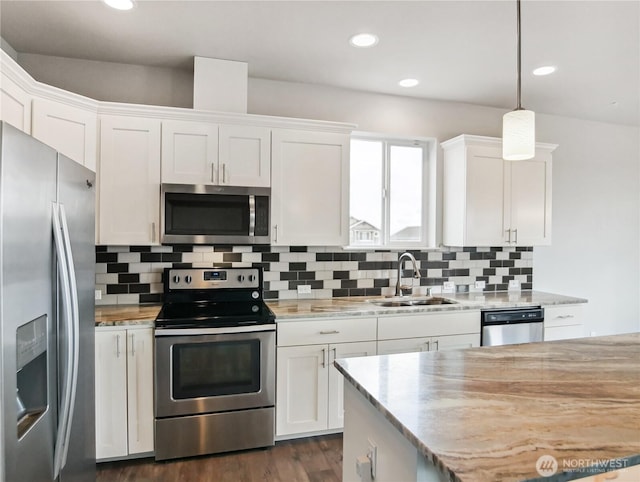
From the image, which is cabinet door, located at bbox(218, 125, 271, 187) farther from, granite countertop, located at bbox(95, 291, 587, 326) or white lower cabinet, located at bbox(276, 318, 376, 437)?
white lower cabinet, located at bbox(276, 318, 376, 437)

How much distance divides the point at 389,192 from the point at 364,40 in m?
1.39

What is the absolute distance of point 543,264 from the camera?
3.96 meters

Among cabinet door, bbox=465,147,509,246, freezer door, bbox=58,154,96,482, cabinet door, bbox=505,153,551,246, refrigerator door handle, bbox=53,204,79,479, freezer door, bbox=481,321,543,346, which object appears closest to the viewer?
refrigerator door handle, bbox=53,204,79,479

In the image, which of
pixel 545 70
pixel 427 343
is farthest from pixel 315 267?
pixel 545 70

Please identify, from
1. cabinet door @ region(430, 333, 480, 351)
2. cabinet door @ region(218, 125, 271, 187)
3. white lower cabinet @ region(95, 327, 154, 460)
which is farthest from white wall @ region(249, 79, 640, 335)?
white lower cabinet @ region(95, 327, 154, 460)

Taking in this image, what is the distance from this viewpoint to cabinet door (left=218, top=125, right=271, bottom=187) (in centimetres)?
271

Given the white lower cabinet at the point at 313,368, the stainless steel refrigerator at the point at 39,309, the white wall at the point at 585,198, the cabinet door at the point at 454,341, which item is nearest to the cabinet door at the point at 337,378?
the white lower cabinet at the point at 313,368

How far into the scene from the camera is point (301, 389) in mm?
2598

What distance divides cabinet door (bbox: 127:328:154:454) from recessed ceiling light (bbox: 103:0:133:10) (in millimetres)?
1808

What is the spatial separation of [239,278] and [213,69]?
151cm

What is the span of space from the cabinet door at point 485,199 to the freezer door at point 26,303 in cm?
291

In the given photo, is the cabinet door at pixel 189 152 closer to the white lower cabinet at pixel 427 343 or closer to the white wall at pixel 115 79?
the white wall at pixel 115 79

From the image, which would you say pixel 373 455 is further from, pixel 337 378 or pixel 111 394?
pixel 111 394

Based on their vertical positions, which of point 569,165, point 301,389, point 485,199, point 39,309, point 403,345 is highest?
point 569,165
